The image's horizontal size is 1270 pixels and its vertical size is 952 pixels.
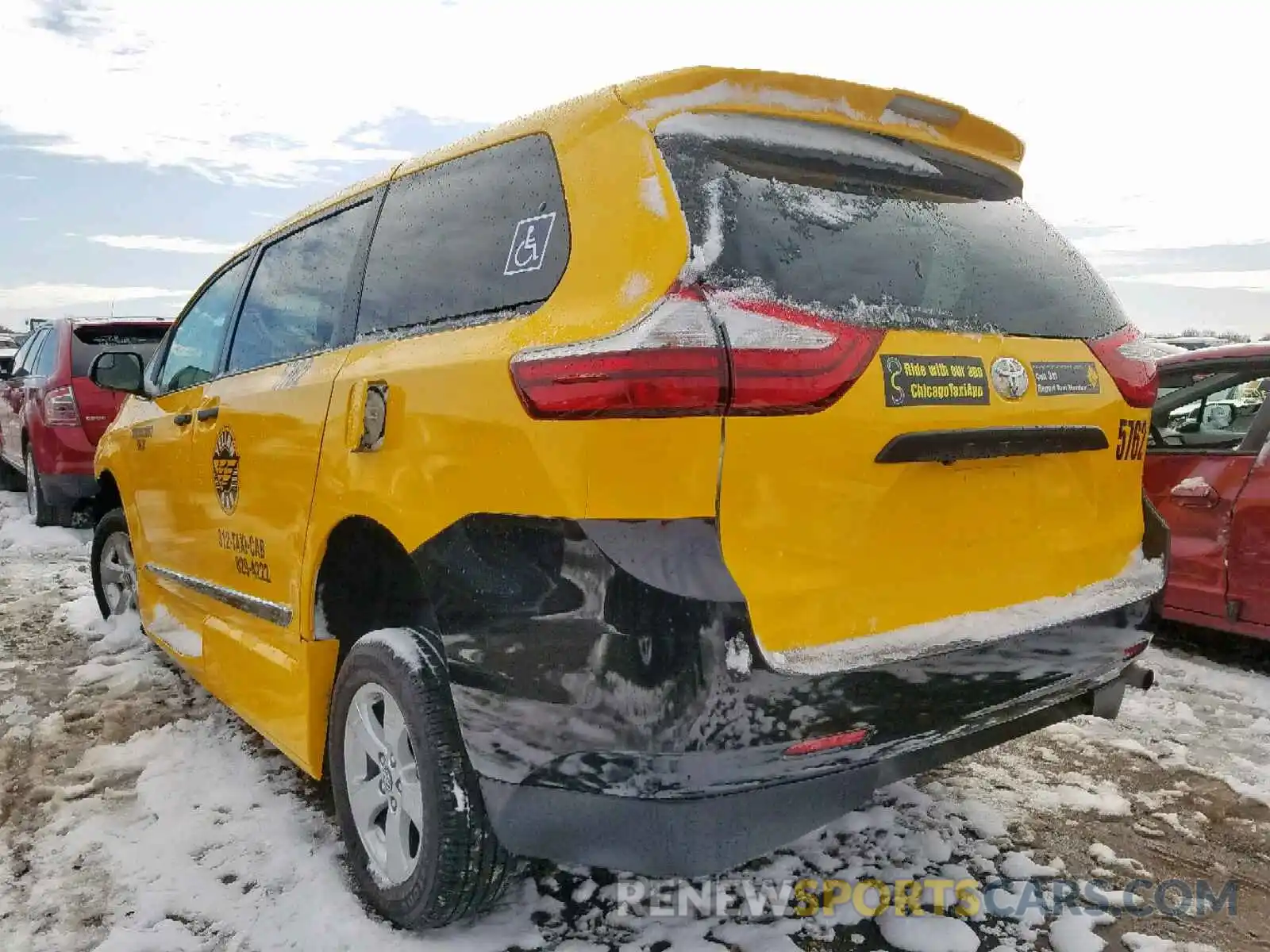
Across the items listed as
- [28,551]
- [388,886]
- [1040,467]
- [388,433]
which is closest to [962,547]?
[1040,467]

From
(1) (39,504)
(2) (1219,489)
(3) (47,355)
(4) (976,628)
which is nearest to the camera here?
(4) (976,628)

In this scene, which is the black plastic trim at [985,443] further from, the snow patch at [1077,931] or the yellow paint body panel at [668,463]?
the snow patch at [1077,931]

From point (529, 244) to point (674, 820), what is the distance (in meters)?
1.18

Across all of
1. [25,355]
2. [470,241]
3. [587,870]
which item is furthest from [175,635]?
[25,355]

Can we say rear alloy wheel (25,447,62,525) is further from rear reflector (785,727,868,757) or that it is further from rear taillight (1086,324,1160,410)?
rear taillight (1086,324,1160,410)

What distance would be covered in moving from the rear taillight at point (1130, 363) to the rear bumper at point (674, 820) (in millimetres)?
1059

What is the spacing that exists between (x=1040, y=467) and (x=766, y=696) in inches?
35.1

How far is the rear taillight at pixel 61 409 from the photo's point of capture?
7.73 metres

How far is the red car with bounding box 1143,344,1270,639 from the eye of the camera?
4148 mm

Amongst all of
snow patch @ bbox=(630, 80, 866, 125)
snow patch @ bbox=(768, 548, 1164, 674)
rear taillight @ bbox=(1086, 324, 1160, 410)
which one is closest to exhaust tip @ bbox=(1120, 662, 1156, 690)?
snow patch @ bbox=(768, 548, 1164, 674)

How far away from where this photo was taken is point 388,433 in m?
2.23

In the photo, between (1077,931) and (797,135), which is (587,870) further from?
(797,135)

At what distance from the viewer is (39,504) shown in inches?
320

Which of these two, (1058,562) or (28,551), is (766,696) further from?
(28,551)
